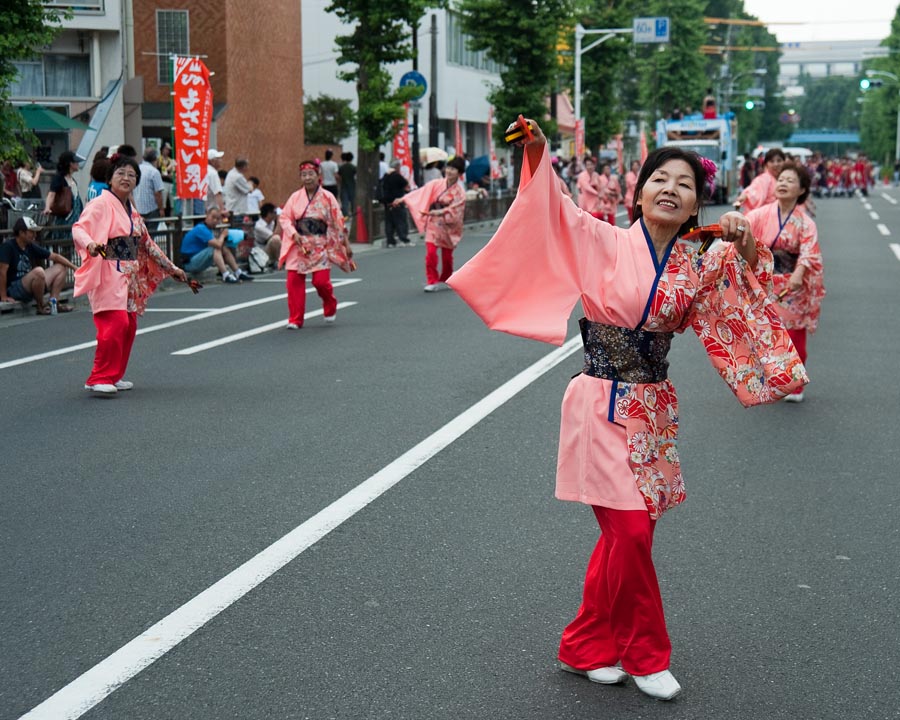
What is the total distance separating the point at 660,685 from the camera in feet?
12.4

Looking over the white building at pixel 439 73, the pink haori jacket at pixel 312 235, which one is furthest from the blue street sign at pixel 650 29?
the pink haori jacket at pixel 312 235

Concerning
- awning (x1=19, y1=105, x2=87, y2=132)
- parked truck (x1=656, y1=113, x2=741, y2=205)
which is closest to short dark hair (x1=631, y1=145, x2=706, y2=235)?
awning (x1=19, y1=105, x2=87, y2=132)

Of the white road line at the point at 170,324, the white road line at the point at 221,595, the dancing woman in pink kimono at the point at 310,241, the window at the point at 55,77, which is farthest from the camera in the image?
the window at the point at 55,77

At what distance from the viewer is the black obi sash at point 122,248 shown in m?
9.37

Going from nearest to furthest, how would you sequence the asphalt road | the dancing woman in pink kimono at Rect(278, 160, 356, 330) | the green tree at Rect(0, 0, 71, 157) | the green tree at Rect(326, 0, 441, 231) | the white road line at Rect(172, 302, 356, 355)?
the asphalt road
the white road line at Rect(172, 302, 356, 355)
the dancing woman in pink kimono at Rect(278, 160, 356, 330)
the green tree at Rect(0, 0, 71, 157)
the green tree at Rect(326, 0, 441, 231)

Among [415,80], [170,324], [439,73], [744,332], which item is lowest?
[170,324]

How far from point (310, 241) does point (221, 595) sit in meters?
8.77

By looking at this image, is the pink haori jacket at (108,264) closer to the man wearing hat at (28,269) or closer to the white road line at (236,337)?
the white road line at (236,337)

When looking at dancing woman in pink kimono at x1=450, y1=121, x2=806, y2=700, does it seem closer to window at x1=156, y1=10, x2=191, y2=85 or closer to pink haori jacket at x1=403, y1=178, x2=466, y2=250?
pink haori jacket at x1=403, y1=178, x2=466, y2=250

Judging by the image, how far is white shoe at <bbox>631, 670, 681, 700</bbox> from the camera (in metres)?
3.76

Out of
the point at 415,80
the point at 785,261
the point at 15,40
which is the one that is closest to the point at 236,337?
the point at 15,40

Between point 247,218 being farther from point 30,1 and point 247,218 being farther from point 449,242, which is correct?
point 30,1

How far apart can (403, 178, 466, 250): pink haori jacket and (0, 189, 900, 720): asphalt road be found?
6267mm

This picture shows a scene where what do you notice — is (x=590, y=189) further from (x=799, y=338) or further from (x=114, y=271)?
(x=114, y=271)
